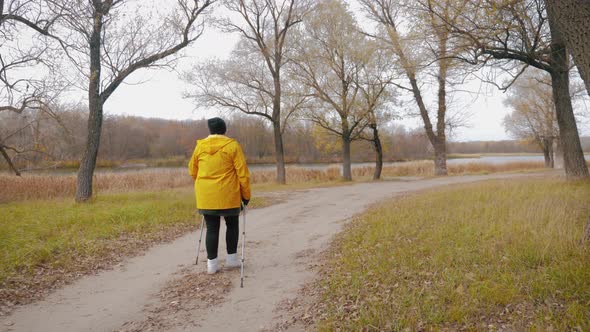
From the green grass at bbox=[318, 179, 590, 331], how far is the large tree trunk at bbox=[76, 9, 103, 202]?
9.15m

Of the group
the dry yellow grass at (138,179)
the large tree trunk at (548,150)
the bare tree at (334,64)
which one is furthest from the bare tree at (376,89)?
the large tree trunk at (548,150)

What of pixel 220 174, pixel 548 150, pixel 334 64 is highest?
pixel 334 64

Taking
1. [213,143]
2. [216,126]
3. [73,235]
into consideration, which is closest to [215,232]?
[213,143]

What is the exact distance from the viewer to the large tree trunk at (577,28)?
12.9 ft

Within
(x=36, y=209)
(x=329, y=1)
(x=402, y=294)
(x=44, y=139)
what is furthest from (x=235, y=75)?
(x=402, y=294)

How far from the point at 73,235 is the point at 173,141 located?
5398 centimetres

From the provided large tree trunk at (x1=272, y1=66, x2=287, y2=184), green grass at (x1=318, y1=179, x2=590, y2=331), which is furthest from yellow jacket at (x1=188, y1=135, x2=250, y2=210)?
large tree trunk at (x1=272, y1=66, x2=287, y2=184)

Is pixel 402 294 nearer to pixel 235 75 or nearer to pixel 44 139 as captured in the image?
pixel 44 139

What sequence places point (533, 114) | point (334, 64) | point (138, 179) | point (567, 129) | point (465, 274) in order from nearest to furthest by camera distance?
point (465, 274) < point (567, 129) < point (138, 179) < point (334, 64) < point (533, 114)

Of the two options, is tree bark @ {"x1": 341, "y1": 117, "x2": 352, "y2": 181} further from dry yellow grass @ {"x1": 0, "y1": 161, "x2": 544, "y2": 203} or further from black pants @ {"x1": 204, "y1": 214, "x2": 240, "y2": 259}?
black pants @ {"x1": 204, "y1": 214, "x2": 240, "y2": 259}

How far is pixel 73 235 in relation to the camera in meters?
6.79

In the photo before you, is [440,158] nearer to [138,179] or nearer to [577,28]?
[138,179]

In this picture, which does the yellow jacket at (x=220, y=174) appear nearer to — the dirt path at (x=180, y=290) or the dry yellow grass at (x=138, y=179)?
the dirt path at (x=180, y=290)

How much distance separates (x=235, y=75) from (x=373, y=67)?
812cm
